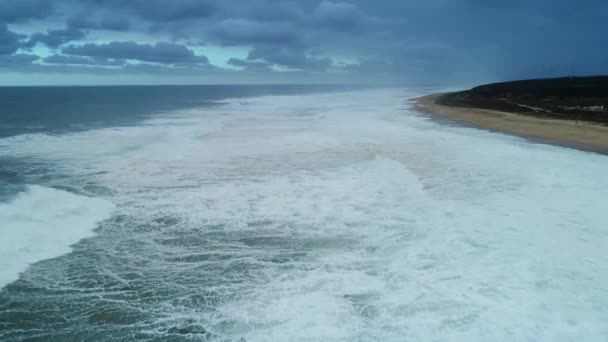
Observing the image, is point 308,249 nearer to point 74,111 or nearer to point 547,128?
point 547,128

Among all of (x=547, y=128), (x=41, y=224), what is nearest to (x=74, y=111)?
(x=41, y=224)

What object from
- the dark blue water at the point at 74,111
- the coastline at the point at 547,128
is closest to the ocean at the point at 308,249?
the coastline at the point at 547,128

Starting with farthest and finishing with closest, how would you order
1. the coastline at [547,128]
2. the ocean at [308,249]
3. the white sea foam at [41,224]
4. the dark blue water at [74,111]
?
the dark blue water at [74,111]
the coastline at [547,128]
the white sea foam at [41,224]
the ocean at [308,249]

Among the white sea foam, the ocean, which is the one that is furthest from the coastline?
the white sea foam

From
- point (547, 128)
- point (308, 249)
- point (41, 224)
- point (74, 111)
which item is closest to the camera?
point (308, 249)

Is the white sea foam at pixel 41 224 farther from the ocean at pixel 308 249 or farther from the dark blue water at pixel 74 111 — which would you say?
the dark blue water at pixel 74 111
